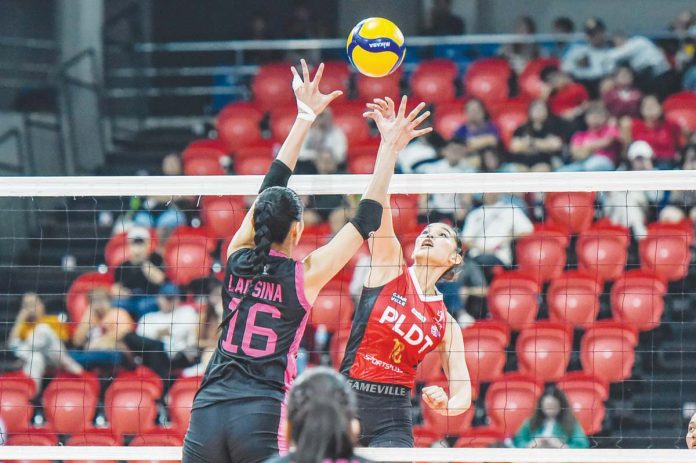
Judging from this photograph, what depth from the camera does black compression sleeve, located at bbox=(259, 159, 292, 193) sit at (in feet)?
17.6

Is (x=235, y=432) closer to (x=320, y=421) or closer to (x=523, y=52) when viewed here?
(x=320, y=421)

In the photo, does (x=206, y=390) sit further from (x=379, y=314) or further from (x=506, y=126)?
(x=506, y=126)

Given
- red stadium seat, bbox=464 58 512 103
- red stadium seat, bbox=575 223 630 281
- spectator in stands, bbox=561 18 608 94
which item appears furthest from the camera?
red stadium seat, bbox=464 58 512 103

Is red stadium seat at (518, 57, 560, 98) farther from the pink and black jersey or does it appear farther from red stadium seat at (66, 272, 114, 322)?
the pink and black jersey

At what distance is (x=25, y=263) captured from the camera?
13.8 m

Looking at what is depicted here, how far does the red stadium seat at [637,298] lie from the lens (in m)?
10.5

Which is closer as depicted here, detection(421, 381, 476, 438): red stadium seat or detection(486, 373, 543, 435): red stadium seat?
detection(486, 373, 543, 435): red stadium seat

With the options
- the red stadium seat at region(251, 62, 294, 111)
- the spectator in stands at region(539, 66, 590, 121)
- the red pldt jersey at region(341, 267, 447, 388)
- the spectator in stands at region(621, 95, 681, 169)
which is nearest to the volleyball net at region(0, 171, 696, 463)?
the spectator in stands at region(621, 95, 681, 169)

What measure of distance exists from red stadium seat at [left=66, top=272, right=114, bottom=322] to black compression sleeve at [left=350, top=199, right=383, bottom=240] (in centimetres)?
681

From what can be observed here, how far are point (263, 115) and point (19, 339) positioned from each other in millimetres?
4681

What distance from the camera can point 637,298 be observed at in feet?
34.9

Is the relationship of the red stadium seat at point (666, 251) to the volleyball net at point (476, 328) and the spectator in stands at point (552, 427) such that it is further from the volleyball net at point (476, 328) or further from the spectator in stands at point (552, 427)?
the spectator in stands at point (552, 427)

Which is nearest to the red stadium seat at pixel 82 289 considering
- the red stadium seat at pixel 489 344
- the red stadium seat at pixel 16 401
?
the red stadium seat at pixel 16 401

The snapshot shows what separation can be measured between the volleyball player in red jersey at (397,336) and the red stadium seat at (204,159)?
286 inches
